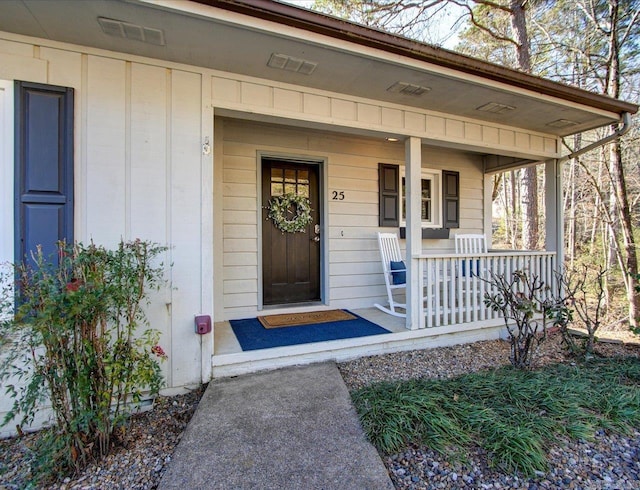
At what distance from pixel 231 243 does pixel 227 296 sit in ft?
2.04

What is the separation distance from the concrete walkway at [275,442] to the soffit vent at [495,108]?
307 cm

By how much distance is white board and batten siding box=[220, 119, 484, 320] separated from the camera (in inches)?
143

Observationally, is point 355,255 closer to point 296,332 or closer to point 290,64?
point 296,332

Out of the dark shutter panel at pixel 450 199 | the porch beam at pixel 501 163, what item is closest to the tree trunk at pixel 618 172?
the porch beam at pixel 501 163

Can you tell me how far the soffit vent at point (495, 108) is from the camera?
10.6 feet

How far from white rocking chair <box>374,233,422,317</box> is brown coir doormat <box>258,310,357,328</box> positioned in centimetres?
58

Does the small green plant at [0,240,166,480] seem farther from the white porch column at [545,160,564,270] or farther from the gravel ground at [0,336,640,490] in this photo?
the white porch column at [545,160,564,270]

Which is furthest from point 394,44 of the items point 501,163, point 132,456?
point 501,163

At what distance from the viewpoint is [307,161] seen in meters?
4.06

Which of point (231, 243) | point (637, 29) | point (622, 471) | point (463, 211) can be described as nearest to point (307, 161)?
point (231, 243)

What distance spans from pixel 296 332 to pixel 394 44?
8.67 ft

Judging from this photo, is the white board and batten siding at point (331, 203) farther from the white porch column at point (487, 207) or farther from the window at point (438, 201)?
the white porch column at point (487, 207)

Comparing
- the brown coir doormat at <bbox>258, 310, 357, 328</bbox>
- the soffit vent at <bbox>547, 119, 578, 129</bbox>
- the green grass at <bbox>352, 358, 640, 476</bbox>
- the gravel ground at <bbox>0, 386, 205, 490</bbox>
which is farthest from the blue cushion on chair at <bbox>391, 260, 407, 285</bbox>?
the gravel ground at <bbox>0, 386, 205, 490</bbox>

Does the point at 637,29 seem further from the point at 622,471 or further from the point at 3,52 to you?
the point at 3,52
